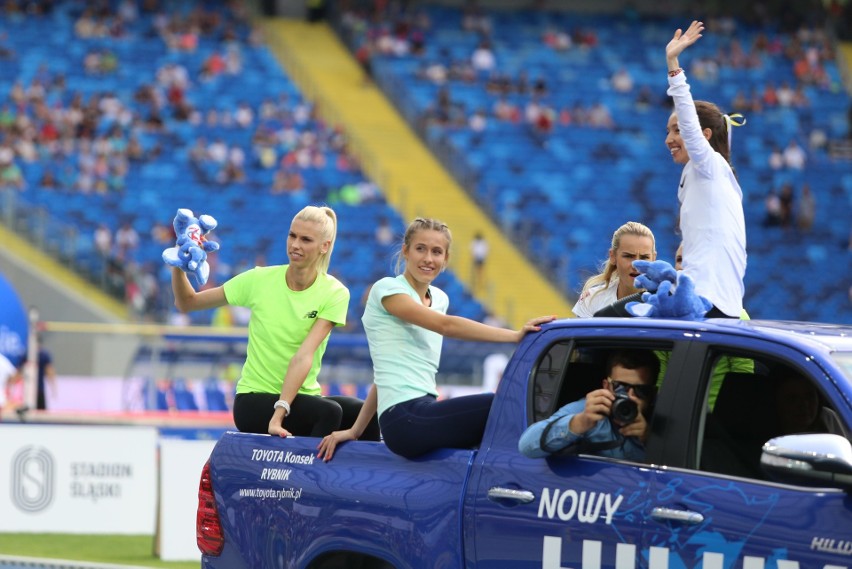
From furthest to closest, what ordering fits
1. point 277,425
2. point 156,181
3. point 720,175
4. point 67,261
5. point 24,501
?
point 156,181 < point 67,261 < point 24,501 < point 277,425 < point 720,175

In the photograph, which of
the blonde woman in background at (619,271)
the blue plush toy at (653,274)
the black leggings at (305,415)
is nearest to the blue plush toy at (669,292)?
the blue plush toy at (653,274)

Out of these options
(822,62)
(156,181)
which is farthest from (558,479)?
(822,62)

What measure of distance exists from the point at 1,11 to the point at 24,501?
2219 centimetres

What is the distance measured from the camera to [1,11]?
3469 cm

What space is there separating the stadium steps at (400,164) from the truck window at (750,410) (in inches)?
927

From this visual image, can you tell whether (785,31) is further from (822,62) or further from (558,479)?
(558,479)

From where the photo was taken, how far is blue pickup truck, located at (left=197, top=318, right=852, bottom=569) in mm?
4988

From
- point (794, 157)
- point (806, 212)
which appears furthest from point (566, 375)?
point (794, 157)

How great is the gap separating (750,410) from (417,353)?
1.53 metres

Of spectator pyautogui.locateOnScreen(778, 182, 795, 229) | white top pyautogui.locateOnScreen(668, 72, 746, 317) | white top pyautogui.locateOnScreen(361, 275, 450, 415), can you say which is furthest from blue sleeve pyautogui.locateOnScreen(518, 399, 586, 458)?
spectator pyautogui.locateOnScreen(778, 182, 795, 229)

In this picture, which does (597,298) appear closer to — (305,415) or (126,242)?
(305,415)

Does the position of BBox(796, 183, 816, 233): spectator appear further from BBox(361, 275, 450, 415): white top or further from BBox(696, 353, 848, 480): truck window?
BBox(696, 353, 848, 480): truck window

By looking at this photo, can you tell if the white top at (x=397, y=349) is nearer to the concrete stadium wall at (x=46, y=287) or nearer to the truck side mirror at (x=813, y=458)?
the truck side mirror at (x=813, y=458)

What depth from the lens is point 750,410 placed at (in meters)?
5.70
